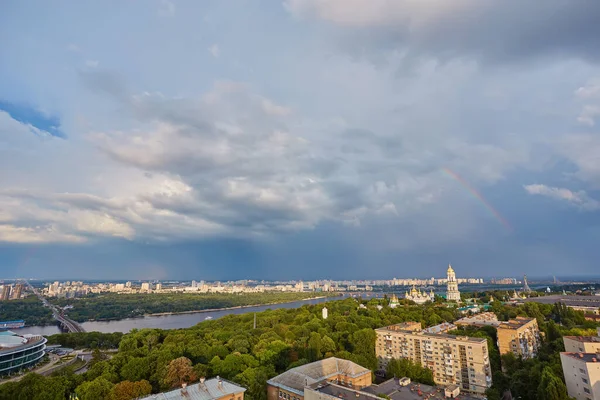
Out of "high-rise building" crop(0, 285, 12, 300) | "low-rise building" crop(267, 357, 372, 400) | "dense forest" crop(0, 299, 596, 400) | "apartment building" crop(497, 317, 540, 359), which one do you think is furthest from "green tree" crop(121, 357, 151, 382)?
"high-rise building" crop(0, 285, 12, 300)

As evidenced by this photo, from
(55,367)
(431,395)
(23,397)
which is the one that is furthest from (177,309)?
(431,395)

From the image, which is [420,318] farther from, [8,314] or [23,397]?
[8,314]

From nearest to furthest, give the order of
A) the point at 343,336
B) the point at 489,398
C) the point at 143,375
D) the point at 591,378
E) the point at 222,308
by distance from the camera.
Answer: the point at 591,378, the point at 489,398, the point at 143,375, the point at 343,336, the point at 222,308

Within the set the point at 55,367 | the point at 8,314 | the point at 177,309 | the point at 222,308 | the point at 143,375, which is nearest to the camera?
the point at 143,375

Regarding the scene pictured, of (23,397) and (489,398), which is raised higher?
(23,397)

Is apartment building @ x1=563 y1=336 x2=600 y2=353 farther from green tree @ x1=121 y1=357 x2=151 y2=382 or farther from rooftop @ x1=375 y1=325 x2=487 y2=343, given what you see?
green tree @ x1=121 y1=357 x2=151 y2=382

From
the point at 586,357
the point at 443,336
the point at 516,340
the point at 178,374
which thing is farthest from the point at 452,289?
the point at 178,374

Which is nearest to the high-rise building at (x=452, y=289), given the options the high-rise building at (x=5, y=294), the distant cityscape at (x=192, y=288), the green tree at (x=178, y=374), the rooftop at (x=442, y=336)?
the distant cityscape at (x=192, y=288)
